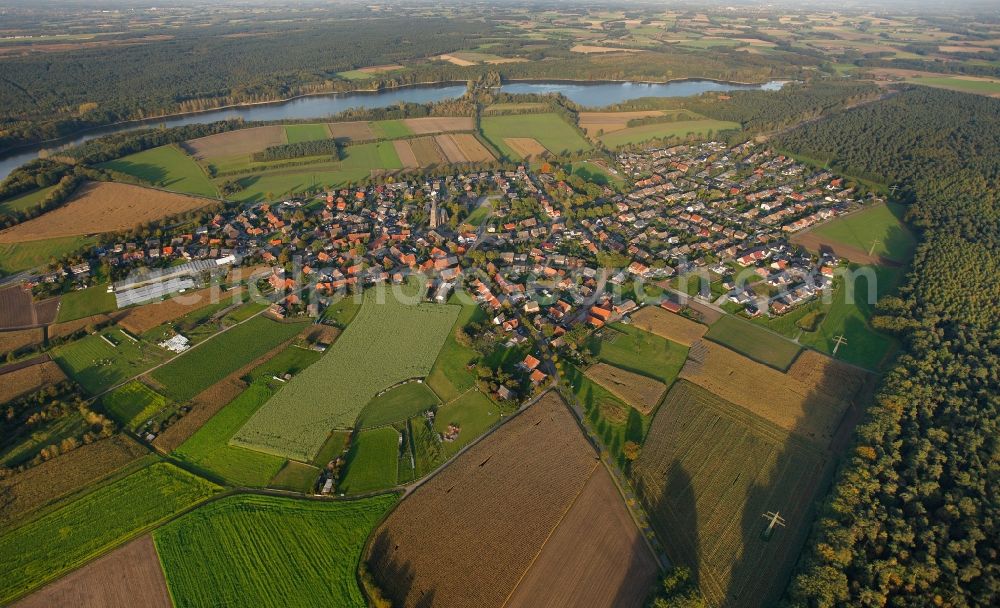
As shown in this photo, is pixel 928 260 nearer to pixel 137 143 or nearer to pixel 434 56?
pixel 137 143

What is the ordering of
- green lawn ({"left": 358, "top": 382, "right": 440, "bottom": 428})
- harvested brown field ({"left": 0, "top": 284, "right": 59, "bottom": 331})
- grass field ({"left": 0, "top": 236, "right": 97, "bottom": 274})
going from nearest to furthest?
green lawn ({"left": 358, "top": 382, "right": 440, "bottom": 428})
harvested brown field ({"left": 0, "top": 284, "right": 59, "bottom": 331})
grass field ({"left": 0, "top": 236, "right": 97, "bottom": 274})

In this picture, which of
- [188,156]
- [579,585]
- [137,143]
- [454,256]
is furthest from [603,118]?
[579,585]

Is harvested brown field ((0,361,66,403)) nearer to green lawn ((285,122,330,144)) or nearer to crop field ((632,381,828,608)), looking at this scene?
crop field ((632,381,828,608))

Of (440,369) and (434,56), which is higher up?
(434,56)

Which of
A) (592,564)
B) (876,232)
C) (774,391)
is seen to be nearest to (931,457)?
(774,391)

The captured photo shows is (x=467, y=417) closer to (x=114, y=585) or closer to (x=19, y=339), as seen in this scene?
(x=114, y=585)

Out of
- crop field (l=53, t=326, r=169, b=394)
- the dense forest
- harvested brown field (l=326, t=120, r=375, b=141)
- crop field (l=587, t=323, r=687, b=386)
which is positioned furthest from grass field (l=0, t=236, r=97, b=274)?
the dense forest
